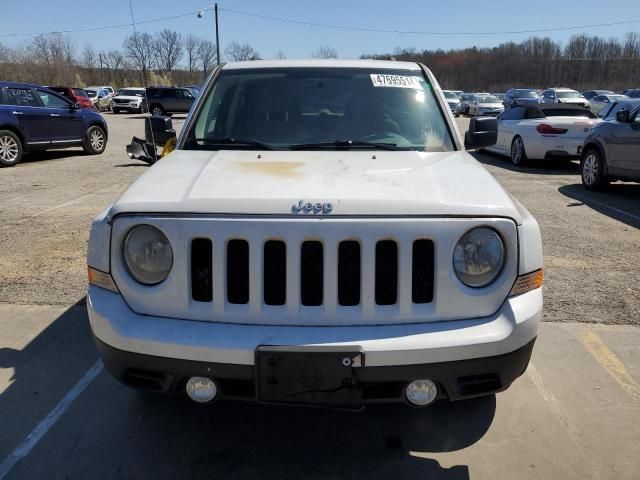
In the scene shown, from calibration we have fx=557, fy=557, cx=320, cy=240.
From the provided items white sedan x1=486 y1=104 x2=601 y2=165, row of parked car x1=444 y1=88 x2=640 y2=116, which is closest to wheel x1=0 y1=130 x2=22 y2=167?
white sedan x1=486 y1=104 x2=601 y2=165

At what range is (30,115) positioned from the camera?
1305 centimetres

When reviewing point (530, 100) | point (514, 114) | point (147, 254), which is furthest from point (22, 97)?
point (530, 100)

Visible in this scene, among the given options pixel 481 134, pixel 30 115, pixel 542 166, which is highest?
pixel 481 134

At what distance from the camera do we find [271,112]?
147 inches

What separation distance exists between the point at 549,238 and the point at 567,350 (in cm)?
303

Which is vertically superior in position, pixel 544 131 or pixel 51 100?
pixel 51 100

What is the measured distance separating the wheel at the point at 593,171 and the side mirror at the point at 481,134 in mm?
6082

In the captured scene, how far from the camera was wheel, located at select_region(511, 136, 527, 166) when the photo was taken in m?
12.8

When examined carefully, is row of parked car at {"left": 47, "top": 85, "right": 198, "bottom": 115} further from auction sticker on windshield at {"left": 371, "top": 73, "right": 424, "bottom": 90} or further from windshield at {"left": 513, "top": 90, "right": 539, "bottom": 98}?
auction sticker on windshield at {"left": 371, "top": 73, "right": 424, "bottom": 90}

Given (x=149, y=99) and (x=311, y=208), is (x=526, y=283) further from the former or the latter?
(x=149, y=99)

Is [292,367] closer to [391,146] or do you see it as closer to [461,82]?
[391,146]

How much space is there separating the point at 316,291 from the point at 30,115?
13049 millimetres

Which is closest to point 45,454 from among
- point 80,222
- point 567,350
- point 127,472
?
point 127,472

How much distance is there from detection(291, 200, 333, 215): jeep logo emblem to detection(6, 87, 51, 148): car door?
501 inches
